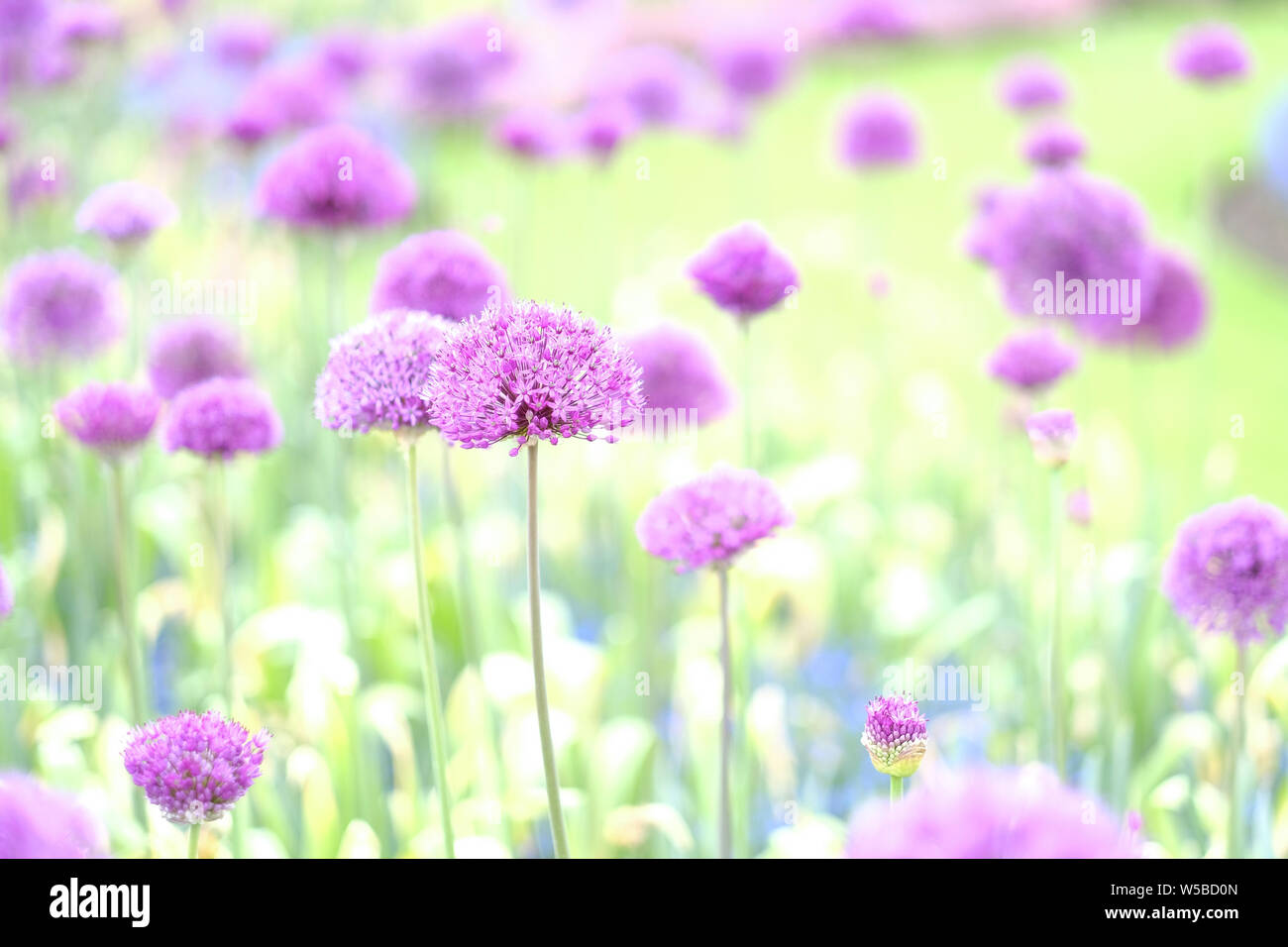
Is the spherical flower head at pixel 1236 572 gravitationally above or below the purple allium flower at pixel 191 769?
above

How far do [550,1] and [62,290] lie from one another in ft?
7.91

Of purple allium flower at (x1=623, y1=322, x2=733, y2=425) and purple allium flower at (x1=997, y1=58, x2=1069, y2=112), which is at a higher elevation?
purple allium flower at (x1=997, y1=58, x2=1069, y2=112)

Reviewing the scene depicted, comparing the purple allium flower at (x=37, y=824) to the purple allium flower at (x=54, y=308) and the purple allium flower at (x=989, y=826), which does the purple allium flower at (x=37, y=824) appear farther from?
the purple allium flower at (x=54, y=308)

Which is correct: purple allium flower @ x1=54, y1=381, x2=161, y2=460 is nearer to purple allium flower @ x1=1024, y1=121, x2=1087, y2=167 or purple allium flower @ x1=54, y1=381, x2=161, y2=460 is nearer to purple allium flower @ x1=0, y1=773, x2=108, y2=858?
purple allium flower @ x1=0, y1=773, x2=108, y2=858

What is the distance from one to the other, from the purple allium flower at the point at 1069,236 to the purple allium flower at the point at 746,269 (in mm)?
449

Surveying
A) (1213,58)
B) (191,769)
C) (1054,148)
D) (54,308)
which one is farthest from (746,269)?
(1213,58)

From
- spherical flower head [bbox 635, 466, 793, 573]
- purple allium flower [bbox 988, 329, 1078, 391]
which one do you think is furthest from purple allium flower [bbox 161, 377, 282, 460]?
purple allium flower [bbox 988, 329, 1078, 391]

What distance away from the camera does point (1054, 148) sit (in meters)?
1.48

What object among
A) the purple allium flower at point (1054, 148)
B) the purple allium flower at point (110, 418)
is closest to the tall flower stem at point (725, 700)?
the purple allium flower at point (110, 418)

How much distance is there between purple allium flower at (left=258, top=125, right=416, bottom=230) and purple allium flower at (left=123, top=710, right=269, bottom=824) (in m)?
0.62

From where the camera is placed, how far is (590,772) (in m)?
1.40

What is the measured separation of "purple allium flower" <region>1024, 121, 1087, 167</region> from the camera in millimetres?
1486

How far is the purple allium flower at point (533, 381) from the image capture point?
69 cm
